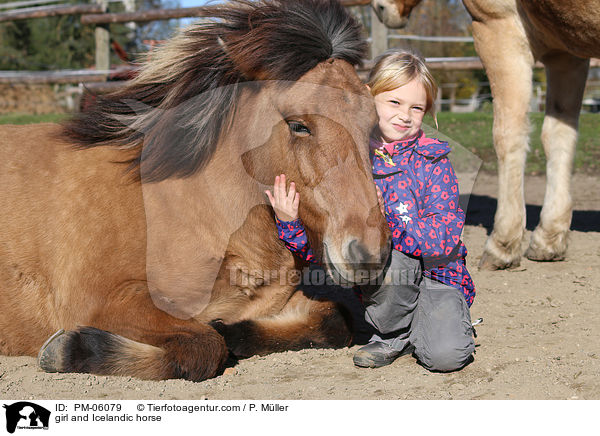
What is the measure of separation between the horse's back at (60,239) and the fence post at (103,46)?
8811mm

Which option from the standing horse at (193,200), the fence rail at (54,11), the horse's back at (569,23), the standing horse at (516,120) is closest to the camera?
the standing horse at (193,200)

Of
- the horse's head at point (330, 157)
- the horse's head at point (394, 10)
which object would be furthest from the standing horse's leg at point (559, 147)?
the horse's head at point (330, 157)

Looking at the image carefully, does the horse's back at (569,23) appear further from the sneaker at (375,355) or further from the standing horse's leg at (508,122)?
the sneaker at (375,355)

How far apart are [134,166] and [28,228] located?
0.56 metres

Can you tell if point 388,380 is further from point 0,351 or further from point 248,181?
point 0,351

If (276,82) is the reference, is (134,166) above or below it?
below

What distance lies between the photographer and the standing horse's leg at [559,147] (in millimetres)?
4508

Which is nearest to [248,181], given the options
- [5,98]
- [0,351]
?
[0,351]

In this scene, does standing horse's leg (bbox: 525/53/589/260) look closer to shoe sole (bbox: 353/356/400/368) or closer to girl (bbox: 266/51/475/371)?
girl (bbox: 266/51/475/371)

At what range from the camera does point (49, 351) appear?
8.46 feet

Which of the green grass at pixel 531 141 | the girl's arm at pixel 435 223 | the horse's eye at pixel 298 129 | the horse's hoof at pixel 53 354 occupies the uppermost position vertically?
the horse's eye at pixel 298 129

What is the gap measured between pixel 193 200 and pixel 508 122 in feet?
8.61
